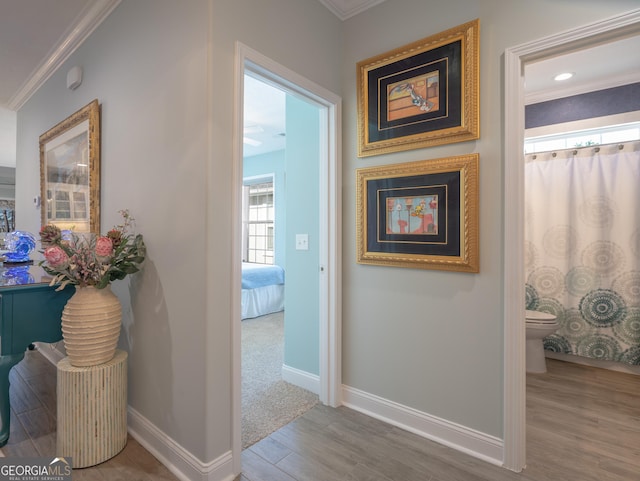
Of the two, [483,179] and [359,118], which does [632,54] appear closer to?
[483,179]

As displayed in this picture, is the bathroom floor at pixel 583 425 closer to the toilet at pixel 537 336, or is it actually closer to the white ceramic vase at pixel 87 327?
the toilet at pixel 537 336

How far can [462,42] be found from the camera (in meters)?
1.74

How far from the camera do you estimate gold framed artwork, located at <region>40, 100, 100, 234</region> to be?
2.24 meters

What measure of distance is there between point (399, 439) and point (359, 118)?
1.96 meters

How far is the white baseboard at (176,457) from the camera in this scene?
1.50 meters

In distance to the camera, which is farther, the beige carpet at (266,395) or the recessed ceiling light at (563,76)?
the recessed ceiling light at (563,76)

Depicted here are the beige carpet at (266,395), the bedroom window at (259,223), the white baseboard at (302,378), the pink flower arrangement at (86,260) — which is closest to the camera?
the pink flower arrangement at (86,260)

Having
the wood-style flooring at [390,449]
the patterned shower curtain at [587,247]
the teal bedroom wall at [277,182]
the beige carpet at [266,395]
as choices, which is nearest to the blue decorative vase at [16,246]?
the wood-style flooring at [390,449]

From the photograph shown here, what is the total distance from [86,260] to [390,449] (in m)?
1.88

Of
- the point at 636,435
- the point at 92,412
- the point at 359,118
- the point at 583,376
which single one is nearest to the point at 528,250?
the point at 583,376

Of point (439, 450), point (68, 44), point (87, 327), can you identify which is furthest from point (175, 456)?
point (68, 44)

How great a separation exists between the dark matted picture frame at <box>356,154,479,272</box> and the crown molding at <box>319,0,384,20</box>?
105 cm

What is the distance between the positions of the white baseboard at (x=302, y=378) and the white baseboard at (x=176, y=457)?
947mm

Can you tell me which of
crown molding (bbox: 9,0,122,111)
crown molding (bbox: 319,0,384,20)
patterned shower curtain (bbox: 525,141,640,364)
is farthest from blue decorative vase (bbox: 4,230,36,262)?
patterned shower curtain (bbox: 525,141,640,364)
